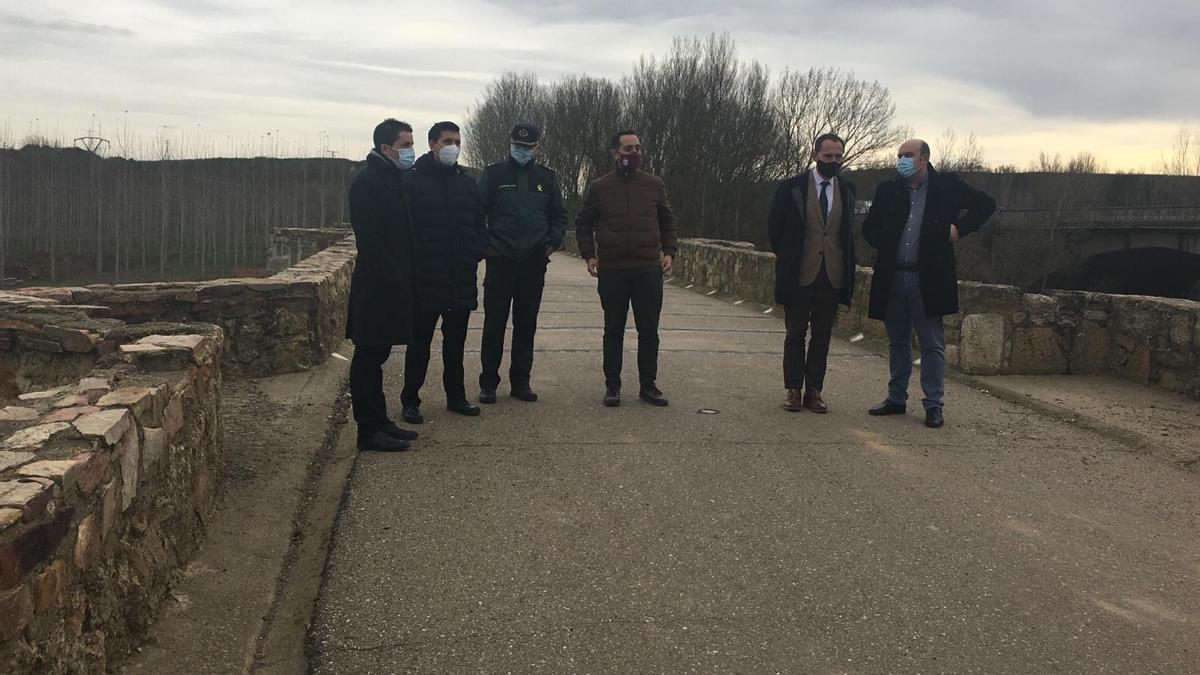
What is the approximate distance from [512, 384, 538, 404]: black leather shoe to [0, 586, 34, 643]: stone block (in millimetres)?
4000

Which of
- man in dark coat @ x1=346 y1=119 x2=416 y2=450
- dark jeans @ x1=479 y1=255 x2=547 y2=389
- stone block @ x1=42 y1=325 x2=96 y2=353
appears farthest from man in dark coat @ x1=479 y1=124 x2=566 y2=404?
stone block @ x1=42 y1=325 x2=96 y2=353

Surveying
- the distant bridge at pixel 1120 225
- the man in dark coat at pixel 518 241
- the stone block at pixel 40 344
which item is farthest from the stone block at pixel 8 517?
the distant bridge at pixel 1120 225

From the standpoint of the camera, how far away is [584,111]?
51.5 m

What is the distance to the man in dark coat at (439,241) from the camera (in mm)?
4930

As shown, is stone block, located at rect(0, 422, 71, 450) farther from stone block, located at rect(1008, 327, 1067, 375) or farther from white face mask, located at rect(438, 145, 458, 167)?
stone block, located at rect(1008, 327, 1067, 375)

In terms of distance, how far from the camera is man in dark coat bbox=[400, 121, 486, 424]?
4930 millimetres

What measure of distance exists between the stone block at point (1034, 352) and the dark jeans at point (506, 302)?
3730 millimetres

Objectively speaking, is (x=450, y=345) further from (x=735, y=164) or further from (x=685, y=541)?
(x=735, y=164)

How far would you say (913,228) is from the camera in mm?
5508

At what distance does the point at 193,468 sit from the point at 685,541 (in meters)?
1.83

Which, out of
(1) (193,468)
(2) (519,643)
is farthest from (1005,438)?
(1) (193,468)

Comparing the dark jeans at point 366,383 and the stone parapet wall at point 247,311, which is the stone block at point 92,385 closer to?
the dark jeans at point 366,383

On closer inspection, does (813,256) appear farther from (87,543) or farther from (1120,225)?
(1120,225)

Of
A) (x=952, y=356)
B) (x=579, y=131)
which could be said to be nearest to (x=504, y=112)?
(x=579, y=131)
